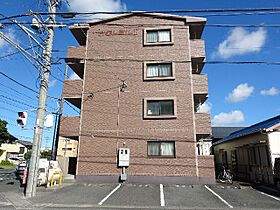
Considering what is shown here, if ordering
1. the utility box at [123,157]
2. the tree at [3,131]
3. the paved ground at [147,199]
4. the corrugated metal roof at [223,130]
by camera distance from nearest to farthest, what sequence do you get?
the paved ground at [147,199], the utility box at [123,157], the corrugated metal roof at [223,130], the tree at [3,131]

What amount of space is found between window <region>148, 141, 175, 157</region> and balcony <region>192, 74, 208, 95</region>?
14.4ft

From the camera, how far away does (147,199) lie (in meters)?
9.01

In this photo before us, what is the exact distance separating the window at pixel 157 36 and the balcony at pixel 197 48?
194cm

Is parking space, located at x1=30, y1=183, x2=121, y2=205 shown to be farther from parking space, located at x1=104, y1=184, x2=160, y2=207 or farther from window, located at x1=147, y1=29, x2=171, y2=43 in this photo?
window, located at x1=147, y1=29, x2=171, y2=43

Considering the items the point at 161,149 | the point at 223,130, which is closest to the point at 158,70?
the point at 161,149

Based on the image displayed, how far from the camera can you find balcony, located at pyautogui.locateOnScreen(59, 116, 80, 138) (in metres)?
14.5

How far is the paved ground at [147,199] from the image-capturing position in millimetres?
7926

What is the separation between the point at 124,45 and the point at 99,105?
217 inches

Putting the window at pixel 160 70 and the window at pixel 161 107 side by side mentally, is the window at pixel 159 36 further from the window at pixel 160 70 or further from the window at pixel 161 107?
the window at pixel 161 107

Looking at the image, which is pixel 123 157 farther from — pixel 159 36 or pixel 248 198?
pixel 159 36

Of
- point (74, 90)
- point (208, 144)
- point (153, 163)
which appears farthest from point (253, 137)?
point (74, 90)

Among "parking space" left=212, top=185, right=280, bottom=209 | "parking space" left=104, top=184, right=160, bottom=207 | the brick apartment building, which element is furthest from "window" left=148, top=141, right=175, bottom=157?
"parking space" left=212, top=185, right=280, bottom=209

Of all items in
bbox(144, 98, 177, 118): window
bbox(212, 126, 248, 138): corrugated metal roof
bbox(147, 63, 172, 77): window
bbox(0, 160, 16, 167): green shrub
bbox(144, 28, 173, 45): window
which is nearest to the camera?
bbox(144, 98, 177, 118): window

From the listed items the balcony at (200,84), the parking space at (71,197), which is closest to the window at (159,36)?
the balcony at (200,84)
